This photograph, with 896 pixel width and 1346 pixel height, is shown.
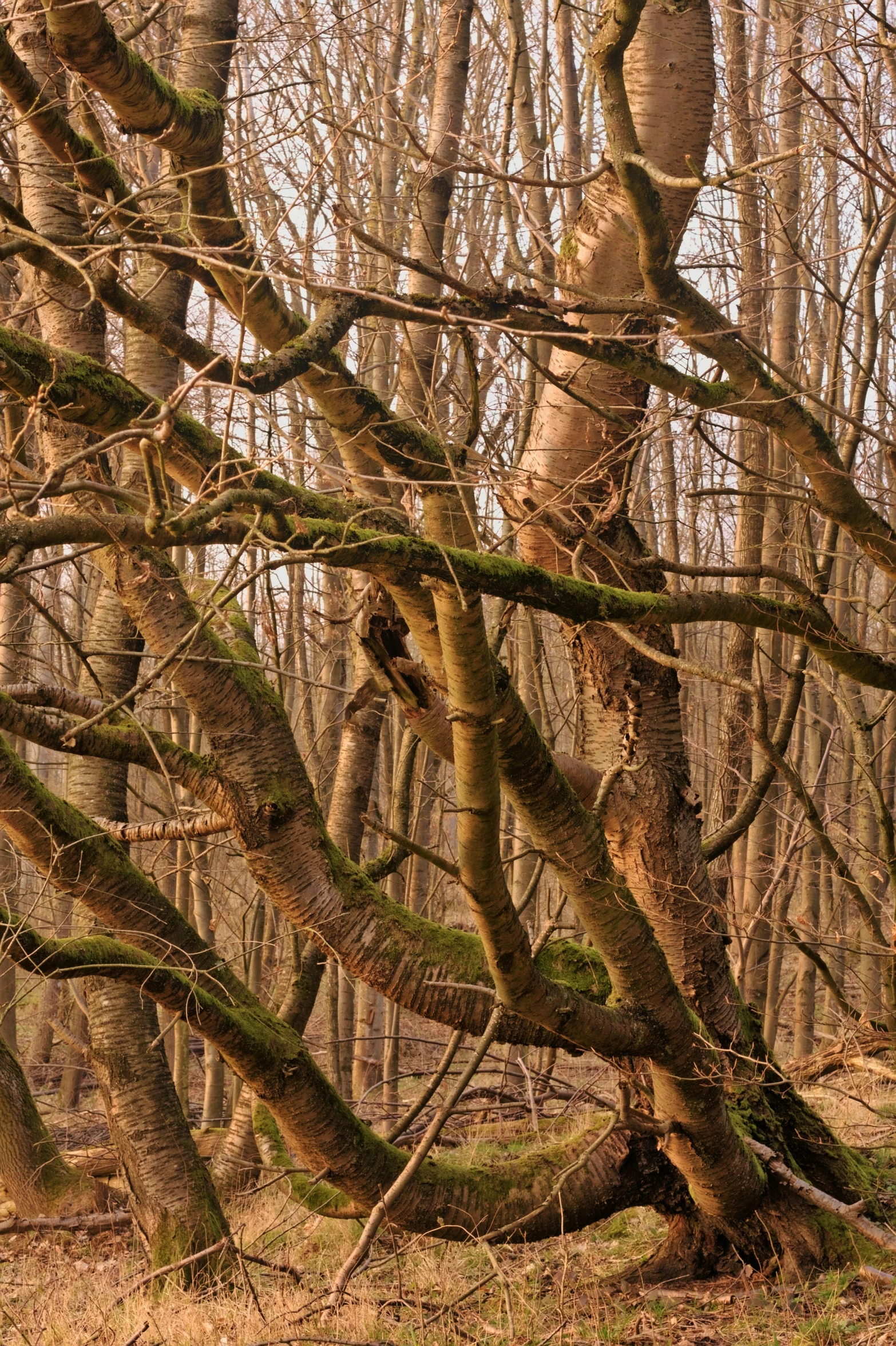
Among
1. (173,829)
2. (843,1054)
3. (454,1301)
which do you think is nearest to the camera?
(454,1301)

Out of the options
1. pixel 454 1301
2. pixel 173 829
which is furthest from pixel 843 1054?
pixel 173 829

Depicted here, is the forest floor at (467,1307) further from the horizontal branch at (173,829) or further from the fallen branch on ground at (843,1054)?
the horizontal branch at (173,829)

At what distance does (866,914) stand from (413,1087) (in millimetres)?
8044

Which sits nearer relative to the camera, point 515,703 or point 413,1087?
point 515,703

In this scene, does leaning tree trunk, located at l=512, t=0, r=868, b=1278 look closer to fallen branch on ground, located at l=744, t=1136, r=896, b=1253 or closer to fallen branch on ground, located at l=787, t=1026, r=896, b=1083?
fallen branch on ground, located at l=744, t=1136, r=896, b=1253

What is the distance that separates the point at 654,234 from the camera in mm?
3598

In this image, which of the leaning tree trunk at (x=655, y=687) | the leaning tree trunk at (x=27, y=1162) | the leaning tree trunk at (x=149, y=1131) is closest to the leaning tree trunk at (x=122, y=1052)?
the leaning tree trunk at (x=149, y=1131)

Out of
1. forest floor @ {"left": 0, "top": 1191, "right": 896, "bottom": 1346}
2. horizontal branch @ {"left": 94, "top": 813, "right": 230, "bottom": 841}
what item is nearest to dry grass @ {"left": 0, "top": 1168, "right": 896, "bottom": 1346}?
forest floor @ {"left": 0, "top": 1191, "right": 896, "bottom": 1346}

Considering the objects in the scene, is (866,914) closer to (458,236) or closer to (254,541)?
(254,541)

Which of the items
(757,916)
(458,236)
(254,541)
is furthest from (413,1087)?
(254,541)

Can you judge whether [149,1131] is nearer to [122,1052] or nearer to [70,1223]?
[122,1052]

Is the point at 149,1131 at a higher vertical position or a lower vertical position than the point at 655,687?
lower

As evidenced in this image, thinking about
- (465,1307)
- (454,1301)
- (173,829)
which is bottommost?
(465,1307)

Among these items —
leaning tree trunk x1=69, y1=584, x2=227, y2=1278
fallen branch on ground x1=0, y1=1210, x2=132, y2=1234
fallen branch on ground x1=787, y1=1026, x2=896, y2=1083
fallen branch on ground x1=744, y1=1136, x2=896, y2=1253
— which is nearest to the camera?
fallen branch on ground x1=744, y1=1136, x2=896, y2=1253
